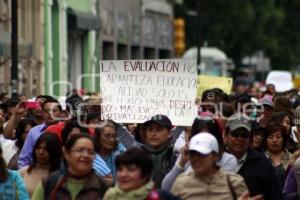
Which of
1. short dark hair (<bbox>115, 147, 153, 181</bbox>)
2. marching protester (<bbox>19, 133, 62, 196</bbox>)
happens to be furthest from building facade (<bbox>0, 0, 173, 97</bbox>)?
short dark hair (<bbox>115, 147, 153, 181</bbox>)

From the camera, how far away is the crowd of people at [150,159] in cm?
920

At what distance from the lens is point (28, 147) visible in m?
12.4

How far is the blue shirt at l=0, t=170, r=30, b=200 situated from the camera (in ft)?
32.0

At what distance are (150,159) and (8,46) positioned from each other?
19817 millimetres

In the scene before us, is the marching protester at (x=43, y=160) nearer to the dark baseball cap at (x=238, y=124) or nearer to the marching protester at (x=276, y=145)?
the dark baseball cap at (x=238, y=124)

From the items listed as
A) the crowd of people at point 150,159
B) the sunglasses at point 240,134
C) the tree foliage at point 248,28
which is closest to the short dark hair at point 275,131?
the crowd of people at point 150,159

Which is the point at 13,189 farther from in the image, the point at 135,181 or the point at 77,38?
the point at 77,38

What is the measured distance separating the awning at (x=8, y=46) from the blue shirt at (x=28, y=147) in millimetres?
15300

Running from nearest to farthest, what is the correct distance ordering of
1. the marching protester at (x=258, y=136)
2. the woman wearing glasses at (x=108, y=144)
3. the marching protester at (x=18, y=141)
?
1. the woman wearing glasses at (x=108, y=144)
2. the marching protester at (x=258, y=136)
3. the marching protester at (x=18, y=141)

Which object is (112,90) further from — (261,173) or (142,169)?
(142,169)

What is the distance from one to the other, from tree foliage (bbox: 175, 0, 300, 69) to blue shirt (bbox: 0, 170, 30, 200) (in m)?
42.7

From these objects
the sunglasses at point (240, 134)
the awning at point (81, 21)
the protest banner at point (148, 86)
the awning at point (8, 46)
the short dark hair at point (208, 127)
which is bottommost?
the sunglasses at point (240, 134)

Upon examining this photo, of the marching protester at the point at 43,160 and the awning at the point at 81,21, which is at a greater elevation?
the awning at the point at 81,21

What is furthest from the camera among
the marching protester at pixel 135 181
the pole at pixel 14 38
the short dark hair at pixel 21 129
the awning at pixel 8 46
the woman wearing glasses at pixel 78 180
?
the awning at pixel 8 46
